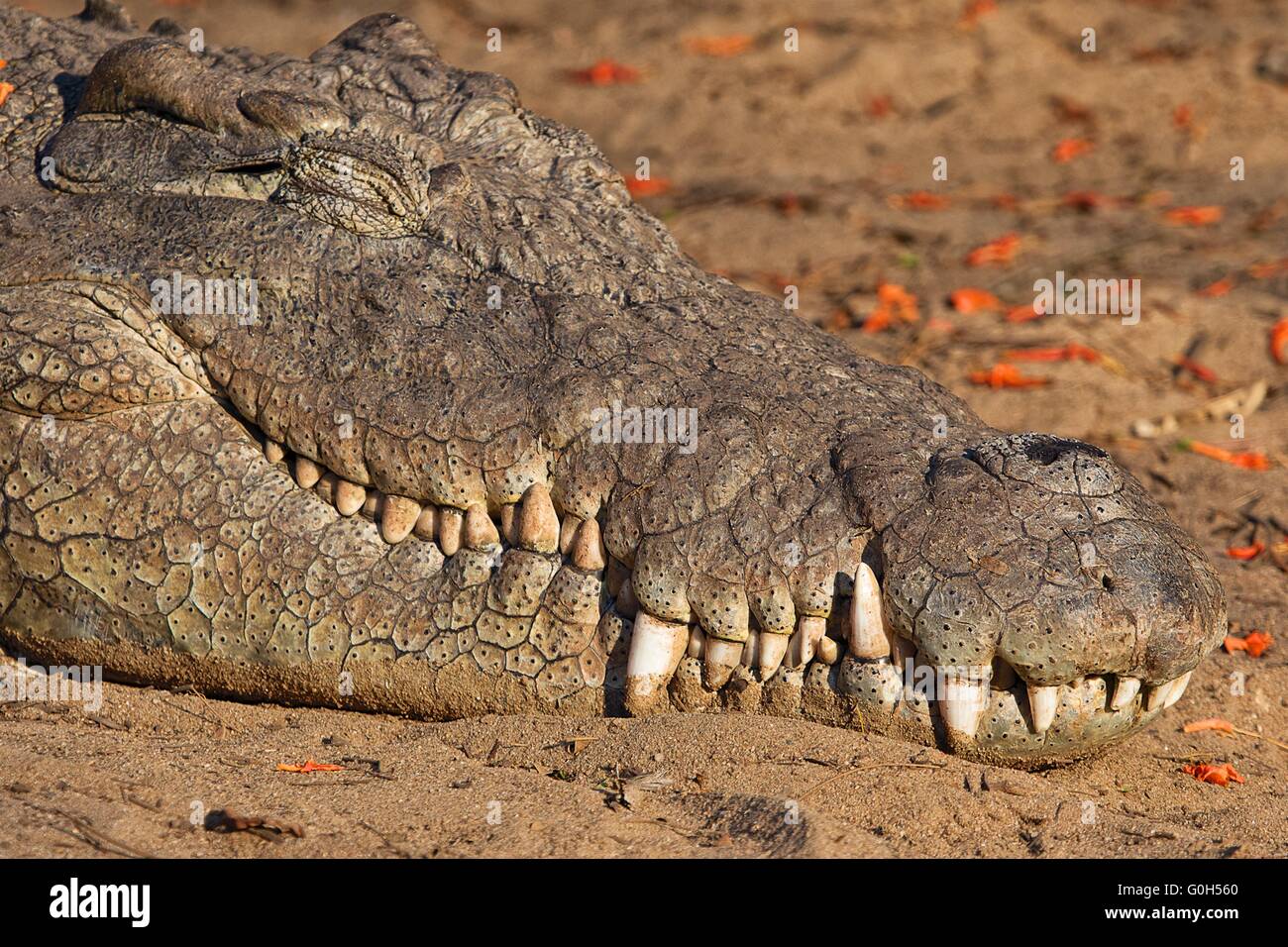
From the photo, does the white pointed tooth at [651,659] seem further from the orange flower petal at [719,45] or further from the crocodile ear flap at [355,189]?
the orange flower petal at [719,45]

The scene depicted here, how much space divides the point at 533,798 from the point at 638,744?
281 mm

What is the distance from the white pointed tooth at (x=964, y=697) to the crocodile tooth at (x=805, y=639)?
277 mm

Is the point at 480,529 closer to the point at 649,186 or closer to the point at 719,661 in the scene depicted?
the point at 719,661

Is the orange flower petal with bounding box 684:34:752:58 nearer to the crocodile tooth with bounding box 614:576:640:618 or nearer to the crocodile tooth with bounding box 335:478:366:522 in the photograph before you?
the crocodile tooth with bounding box 335:478:366:522

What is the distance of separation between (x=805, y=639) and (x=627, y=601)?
16.0 inches

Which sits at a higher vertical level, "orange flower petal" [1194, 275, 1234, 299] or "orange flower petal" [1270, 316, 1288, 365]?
"orange flower petal" [1194, 275, 1234, 299]

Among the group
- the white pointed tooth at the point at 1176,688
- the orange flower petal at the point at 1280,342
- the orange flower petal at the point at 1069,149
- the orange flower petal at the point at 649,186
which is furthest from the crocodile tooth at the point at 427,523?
the orange flower petal at the point at 1069,149

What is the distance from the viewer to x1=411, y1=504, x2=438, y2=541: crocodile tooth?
3.34 meters

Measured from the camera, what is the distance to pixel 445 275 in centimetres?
356

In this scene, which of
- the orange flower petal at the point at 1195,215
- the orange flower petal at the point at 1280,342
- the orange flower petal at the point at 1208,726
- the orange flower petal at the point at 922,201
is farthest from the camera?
the orange flower petal at the point at 922,201

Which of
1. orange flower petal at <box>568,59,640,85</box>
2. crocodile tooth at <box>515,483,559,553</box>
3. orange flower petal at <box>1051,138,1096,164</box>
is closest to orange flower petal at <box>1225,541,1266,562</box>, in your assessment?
crocodile tooth at <box>515,483,559,553</box>

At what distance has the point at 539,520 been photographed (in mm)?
3205

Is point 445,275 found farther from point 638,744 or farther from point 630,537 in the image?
point 638,744

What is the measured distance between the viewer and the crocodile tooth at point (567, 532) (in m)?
3.20
